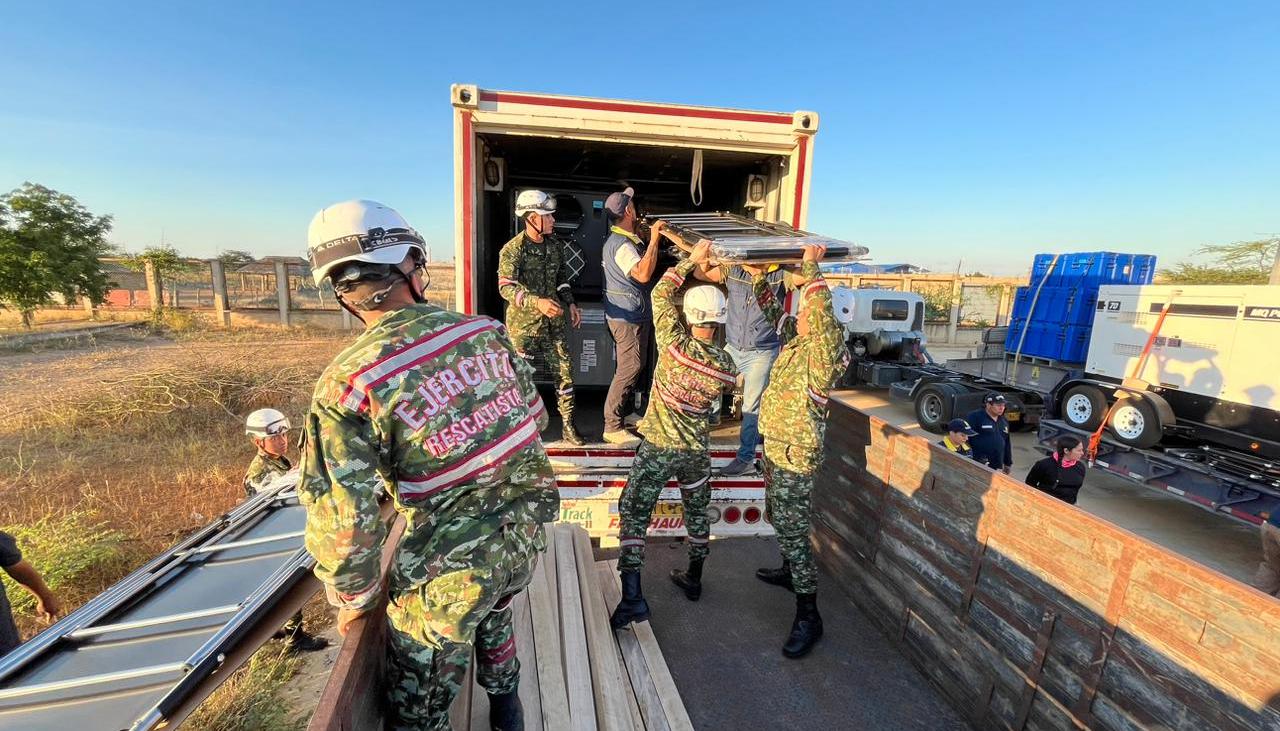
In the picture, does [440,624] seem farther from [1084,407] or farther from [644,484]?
[1084,407]

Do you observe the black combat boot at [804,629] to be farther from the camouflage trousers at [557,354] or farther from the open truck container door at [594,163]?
the open truck container door at [594,163]

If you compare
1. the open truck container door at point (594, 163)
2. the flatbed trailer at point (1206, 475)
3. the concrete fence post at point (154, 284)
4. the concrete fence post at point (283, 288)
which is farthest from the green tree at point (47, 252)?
the flatbed trailer at point (1206, 475)

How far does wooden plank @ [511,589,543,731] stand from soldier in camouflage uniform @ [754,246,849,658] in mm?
Result: 1473

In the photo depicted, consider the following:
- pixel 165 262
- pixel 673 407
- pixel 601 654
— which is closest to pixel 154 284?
pixel 165 262

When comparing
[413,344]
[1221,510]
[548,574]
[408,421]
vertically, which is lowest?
[1221,510]

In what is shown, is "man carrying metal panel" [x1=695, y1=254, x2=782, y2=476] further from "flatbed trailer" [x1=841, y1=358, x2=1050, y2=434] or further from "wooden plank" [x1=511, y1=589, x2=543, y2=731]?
"flatbed trailer" [x1=841, y1=358, x2=1050, y2=434]

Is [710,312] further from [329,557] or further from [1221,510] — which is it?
[1221,510]

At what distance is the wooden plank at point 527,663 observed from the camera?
7.30ft

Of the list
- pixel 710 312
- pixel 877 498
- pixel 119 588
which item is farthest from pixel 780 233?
pixel 119 588

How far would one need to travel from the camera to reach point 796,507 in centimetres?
321

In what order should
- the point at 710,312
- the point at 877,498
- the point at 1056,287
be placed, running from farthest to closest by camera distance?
the point at 1056,287, the point at 877,498, the point at 710,312

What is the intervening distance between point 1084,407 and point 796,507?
7.23 m

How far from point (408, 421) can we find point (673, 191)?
4885 millimetres

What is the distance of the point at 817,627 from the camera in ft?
10.4
